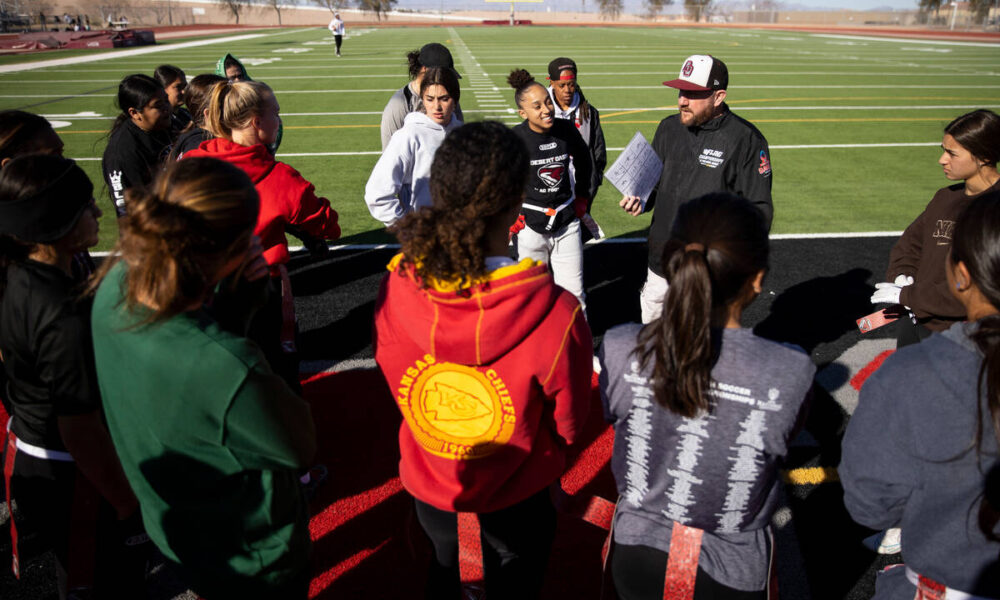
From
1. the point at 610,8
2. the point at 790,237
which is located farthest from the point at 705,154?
the point at 610,8

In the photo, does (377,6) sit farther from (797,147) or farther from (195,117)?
A: (195,117)

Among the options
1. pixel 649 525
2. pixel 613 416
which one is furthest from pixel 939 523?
pixel 613 416

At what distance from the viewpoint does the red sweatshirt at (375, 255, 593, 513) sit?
1.76 m

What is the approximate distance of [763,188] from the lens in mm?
3941

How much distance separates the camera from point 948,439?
1.47 metres

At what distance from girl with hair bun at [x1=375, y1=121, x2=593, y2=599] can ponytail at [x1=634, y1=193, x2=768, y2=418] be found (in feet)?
1.00

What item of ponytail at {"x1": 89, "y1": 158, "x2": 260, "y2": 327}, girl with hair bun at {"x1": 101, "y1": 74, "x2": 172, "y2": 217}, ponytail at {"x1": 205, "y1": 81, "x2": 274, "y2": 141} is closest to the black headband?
ponytail at {"x1": 89, "y1": 158, "x2": 260, "y2": 327}

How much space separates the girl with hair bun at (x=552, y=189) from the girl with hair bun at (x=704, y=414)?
283cm

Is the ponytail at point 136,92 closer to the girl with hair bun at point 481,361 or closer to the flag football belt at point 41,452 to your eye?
the flag football belt at point 41,452

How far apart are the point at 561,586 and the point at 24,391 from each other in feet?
7.63

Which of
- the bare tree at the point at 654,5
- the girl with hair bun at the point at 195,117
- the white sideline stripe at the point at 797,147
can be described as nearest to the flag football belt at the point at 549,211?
the girl with hair bun at the point at 195,117

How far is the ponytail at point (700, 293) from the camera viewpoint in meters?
1.63

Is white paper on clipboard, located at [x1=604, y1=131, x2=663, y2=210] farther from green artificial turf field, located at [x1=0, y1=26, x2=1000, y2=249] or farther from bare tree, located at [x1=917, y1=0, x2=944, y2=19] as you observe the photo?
bare tree, located at [x1=917, y1=0, x2=944, y2=19]

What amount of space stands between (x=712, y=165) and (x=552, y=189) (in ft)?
3.76
